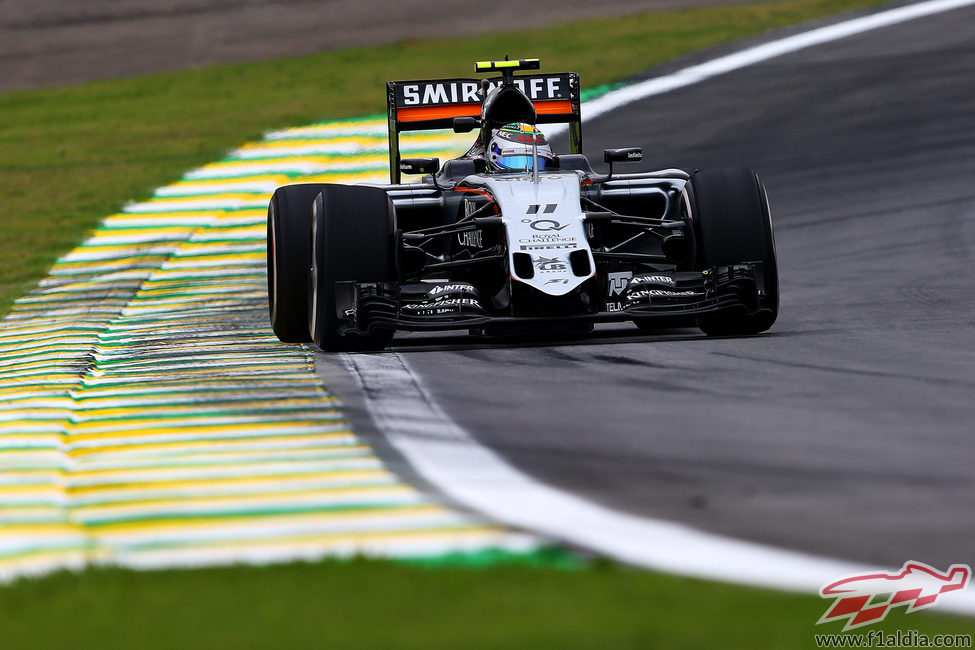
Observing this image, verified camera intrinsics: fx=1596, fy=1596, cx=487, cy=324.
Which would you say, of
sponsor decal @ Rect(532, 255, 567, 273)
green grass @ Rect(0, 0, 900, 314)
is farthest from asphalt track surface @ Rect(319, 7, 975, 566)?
green grass @ Rect(0, 0, 900, 314)

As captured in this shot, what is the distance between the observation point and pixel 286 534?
482 cm

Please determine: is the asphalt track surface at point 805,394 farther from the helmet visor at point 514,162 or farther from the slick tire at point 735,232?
the helmet visor at point 514,162

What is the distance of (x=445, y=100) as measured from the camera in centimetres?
1227

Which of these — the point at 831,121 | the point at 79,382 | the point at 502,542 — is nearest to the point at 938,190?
the point at 831,121

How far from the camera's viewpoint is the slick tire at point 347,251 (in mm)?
9406

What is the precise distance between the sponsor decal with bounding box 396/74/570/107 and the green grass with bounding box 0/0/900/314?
548 centimetres

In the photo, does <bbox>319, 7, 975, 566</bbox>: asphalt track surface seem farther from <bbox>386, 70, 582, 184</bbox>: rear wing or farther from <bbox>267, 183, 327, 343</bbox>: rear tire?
<bbox>386, 70, 582, 184</bbox>: rear wing

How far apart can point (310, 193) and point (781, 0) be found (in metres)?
22.8

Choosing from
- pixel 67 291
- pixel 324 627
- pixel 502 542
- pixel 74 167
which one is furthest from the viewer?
pixel 74 167

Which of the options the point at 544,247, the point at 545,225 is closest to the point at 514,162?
the point at 545,225

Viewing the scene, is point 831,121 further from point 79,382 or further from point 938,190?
point 79,382

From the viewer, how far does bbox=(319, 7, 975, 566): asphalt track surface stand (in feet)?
16.4

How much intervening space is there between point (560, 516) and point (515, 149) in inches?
253

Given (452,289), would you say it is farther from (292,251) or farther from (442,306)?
(292,251)
